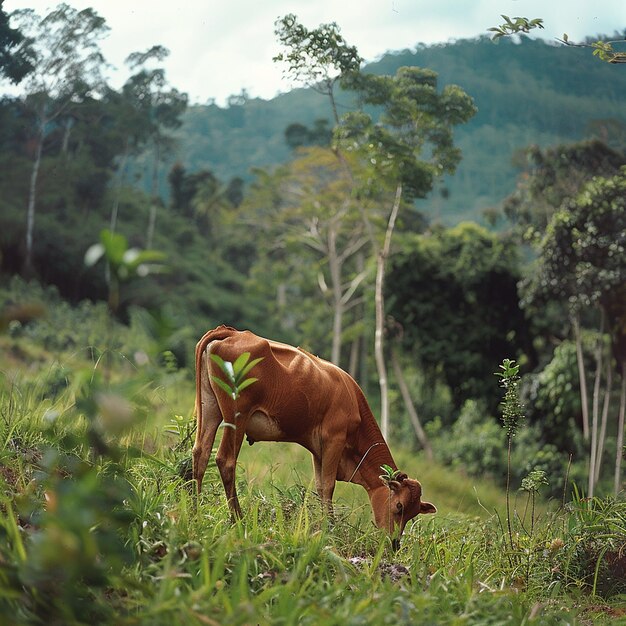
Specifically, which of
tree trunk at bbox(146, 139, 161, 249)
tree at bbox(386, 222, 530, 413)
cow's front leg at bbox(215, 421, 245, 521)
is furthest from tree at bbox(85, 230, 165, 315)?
tree trunk at bbox(146, 139, 161, 249)

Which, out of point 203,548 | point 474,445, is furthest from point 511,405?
point 474,445

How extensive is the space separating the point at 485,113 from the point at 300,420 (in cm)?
2942

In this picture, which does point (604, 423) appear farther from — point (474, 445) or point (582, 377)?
point (474, 445)

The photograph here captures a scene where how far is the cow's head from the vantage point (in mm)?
5102

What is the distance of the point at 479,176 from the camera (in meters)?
38.1

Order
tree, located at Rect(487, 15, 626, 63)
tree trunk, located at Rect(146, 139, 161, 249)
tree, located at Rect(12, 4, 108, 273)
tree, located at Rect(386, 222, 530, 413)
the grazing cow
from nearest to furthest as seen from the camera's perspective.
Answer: the grazing cow
tree, located at Rect(487, 15, 626, 63)
tree, located at Rect(386, 222, 530, 413)
tree, located at Rect(12, 4, 108, 273)
tree trunk, located at Rect(146, 139, 161, 249)

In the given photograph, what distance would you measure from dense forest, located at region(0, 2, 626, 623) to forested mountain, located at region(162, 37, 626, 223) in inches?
4.9

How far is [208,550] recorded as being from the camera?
3.55 meters

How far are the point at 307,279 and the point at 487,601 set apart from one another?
26.0 m

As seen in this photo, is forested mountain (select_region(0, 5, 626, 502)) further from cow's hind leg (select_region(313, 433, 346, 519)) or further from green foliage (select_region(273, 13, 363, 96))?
cow's hind leg (select_region(313, 433, 346, 519))

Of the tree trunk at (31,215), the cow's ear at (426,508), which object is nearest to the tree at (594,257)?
the cow's ear at (426,508)

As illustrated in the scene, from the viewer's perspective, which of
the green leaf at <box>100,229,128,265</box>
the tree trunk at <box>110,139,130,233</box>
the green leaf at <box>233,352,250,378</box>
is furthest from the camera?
the tree trunk at <box>110,139,130,233</box>

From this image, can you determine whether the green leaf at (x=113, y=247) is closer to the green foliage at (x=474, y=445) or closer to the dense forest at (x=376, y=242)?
the dense forest at (x=376, y=242)

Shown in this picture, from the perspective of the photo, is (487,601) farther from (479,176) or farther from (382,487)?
(479,176)
